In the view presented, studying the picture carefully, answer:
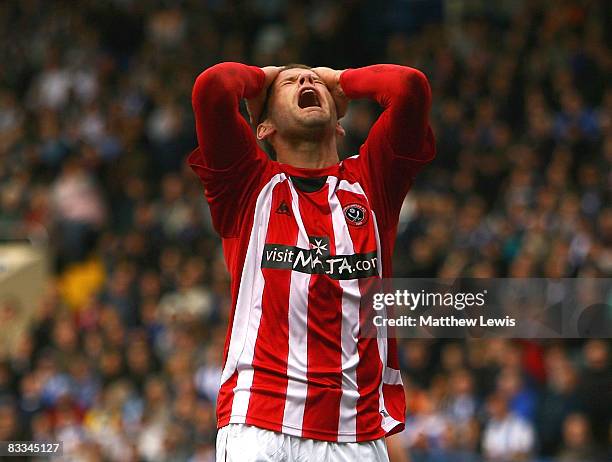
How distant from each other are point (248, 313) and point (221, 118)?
0.69 metres

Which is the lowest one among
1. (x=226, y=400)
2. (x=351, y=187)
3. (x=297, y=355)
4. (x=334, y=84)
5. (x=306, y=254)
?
(x=226, y=400)

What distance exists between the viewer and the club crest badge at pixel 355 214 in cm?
443

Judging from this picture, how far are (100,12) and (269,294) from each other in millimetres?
12446

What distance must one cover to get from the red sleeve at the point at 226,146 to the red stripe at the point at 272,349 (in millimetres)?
216

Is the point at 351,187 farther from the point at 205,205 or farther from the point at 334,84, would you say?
the point at 205,205

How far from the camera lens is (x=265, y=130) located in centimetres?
472

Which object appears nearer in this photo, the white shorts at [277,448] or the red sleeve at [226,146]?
the white shorts at [277,448]

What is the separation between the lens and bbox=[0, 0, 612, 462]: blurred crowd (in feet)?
31.3

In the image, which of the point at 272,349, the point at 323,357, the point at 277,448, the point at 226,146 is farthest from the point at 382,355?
the point at 226,146

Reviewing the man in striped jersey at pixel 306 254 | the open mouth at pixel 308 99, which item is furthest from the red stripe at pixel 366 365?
the open mouth at pixel 308 99

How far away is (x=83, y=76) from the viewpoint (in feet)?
50.5

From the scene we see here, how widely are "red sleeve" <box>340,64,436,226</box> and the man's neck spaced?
0.13 meters

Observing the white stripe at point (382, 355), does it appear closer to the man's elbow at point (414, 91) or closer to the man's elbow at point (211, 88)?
the man's elbow at point (414, 91)

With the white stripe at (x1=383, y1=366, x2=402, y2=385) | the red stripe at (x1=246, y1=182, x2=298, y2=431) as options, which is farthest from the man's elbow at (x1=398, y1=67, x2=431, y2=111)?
the white stripe at (x1=383, y1=366, x2=402, y2=385)
